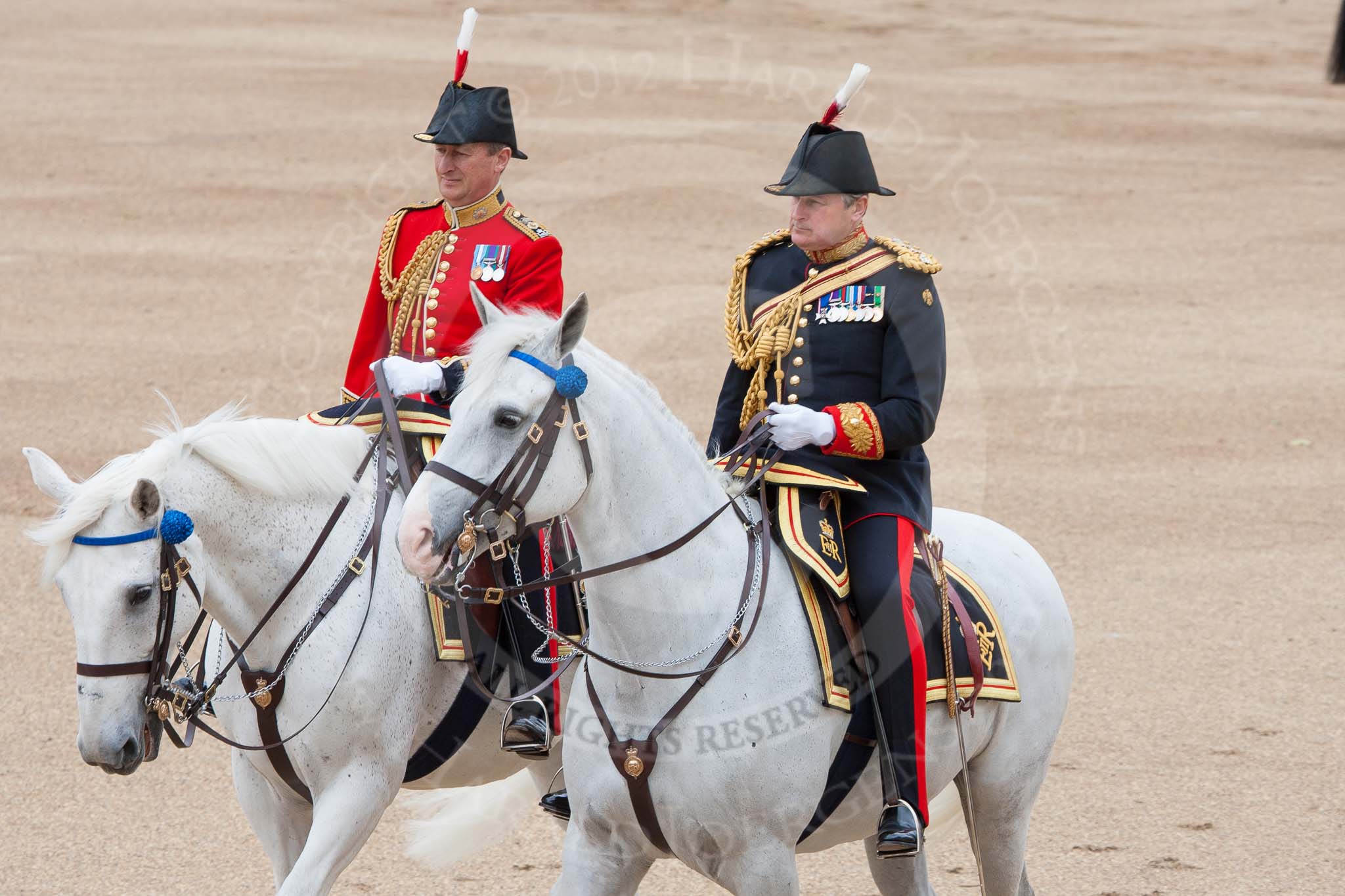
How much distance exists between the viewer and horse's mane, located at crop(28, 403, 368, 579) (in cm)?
368

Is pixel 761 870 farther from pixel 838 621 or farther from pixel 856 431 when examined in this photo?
pixel 856 431

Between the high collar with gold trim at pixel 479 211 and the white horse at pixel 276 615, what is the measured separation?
925 millimetres

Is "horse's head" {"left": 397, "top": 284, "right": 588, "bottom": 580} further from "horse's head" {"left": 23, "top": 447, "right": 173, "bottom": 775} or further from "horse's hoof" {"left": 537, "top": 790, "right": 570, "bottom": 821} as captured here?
"horse's hoof" {"left": 537, "top": 790, "right": 570, "bottom": 821}

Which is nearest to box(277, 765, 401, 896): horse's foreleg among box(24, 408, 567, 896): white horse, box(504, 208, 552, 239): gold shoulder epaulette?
box(24, 408, 567, 896): white horse

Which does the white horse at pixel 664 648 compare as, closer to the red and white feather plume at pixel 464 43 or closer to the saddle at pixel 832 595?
the saddle at pixel 832 595

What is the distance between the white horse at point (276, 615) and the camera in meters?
3.71

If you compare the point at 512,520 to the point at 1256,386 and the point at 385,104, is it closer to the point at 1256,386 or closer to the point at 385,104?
the point at 1256,386

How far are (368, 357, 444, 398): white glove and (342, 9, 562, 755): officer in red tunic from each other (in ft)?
1.10

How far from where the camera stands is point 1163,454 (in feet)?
33.1

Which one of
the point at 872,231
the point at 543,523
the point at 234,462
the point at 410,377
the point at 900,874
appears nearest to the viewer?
the point at 543,523

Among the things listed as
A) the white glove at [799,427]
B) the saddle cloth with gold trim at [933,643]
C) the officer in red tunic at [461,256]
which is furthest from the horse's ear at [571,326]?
the officer in red tunic at [461,256]

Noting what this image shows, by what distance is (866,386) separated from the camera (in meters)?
4.01

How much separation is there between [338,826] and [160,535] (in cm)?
86

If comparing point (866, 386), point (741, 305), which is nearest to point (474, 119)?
point (741, 305)
